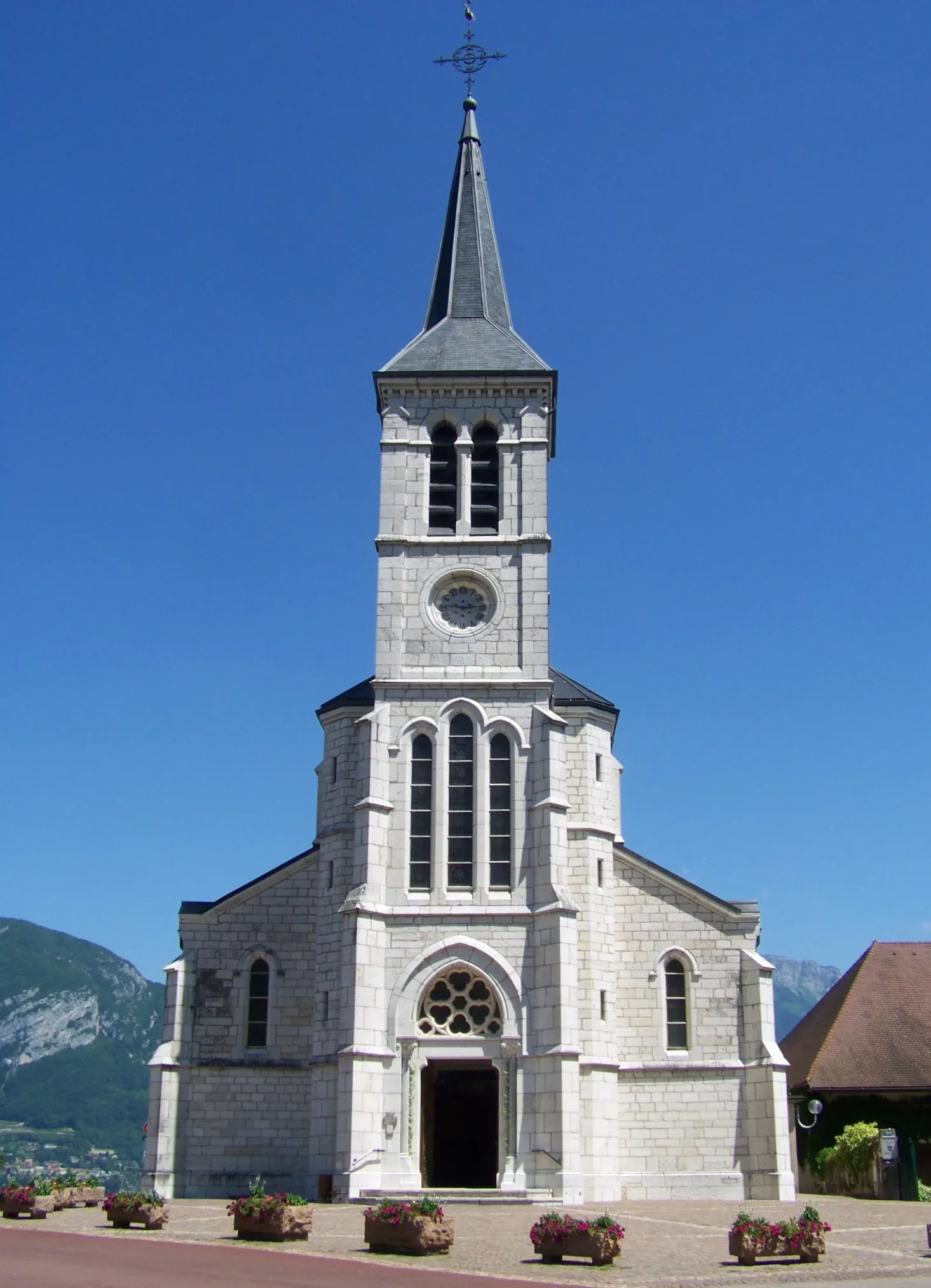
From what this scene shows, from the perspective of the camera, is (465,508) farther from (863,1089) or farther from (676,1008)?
(863,1089)

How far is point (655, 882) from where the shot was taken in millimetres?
36656

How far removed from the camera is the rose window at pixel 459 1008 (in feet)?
107

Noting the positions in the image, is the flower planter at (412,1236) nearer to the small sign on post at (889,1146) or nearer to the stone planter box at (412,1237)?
the stone planter box at (412,1237)

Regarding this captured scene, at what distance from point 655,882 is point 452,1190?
1028cm

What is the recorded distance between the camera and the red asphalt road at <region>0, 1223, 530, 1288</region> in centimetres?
1569

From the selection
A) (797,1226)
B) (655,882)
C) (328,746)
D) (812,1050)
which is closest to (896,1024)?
(812,1050)

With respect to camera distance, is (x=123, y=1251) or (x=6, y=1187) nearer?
(x=123, y=1251)

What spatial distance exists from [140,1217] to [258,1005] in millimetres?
13500

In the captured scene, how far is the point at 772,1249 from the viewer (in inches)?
733

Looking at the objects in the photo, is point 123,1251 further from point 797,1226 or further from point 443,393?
point 443,393

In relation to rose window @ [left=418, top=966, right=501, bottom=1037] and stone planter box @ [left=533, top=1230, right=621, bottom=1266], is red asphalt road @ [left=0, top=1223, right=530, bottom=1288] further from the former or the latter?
rose window @ [left=418, top=966, right=501, bottom=1037]

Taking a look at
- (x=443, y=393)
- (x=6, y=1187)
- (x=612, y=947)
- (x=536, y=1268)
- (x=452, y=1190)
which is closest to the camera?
(x=536, y=1268)

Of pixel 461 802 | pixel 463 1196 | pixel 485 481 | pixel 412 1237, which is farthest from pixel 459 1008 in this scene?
pixel 485 481

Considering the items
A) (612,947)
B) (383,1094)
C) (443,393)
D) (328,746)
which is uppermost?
(443,393)
